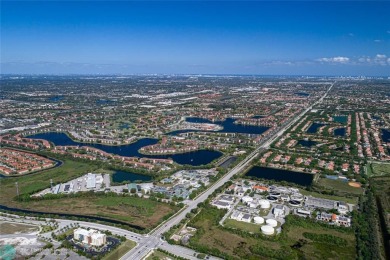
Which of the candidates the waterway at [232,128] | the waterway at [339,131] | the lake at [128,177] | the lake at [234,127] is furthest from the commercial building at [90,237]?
the waterway at [339,131]

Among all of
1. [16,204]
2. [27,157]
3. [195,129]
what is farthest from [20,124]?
[16,204]

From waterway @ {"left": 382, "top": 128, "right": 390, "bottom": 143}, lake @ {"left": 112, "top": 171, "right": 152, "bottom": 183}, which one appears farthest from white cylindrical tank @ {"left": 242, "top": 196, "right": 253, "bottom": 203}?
waterway @ {"left": 382, "top": 128, "right": 390, "bottom": 143}

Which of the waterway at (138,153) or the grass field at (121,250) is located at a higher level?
the waterway at (138,153)

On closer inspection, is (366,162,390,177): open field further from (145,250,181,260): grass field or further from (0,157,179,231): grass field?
(145,250,181,260): grass field

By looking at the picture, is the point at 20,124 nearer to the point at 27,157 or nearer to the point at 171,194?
the point at 27,157

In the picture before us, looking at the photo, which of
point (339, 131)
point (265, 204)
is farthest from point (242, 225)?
point (339, 131)

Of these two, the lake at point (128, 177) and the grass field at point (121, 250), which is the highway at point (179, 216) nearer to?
the grass field at point (121, 250)
